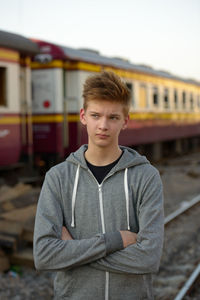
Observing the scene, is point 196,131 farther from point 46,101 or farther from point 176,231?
point 176,231

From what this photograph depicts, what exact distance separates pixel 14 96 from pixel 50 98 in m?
1.56

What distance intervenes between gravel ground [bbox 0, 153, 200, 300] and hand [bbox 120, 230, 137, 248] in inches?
103

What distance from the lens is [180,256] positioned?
6.05 meters

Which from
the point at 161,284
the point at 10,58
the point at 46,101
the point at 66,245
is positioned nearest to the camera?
the point at 66,245

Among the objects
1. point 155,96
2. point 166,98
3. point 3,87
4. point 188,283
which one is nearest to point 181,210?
point 188,283

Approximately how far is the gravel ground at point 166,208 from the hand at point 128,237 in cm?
263

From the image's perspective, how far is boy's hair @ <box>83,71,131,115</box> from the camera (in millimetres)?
2072

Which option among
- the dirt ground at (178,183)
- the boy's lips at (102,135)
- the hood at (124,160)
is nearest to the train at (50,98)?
the dirt ground at (178,183)

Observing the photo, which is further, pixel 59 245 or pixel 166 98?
pixel 166 98

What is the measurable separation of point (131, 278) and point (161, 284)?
3.09 metres

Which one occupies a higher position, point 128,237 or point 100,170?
point 100,170

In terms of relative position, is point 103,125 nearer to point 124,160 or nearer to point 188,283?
point 124,160

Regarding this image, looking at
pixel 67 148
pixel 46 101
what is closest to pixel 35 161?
pixel 67 148

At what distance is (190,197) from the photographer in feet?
34.7
